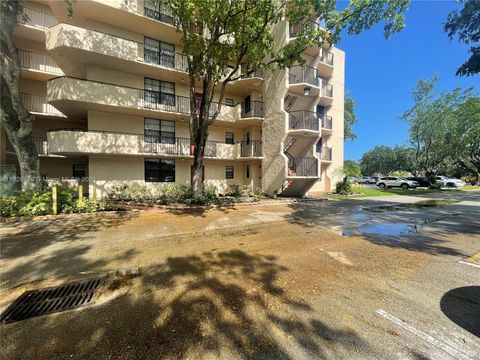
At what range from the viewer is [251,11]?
9883mm

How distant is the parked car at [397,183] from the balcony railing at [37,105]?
38248mm

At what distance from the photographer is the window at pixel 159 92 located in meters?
14.2

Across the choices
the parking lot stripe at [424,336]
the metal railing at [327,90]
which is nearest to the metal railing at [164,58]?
the metal railing at [327,90]

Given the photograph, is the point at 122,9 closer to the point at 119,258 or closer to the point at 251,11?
the point at 251,11

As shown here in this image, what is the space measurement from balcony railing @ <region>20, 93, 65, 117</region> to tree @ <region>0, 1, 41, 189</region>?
4.82 metres

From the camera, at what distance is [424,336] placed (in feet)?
8.53

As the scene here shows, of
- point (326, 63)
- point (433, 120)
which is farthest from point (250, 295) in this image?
point (433, 120)

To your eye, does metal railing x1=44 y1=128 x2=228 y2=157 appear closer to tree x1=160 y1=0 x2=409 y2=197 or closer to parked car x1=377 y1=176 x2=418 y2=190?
tree x1=160 y1=0 x2=409 y2=197

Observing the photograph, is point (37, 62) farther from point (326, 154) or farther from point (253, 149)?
point (326, 154)

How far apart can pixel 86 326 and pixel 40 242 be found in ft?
16.0

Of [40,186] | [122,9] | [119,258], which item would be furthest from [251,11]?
[40,186]

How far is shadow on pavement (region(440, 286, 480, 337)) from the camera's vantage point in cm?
284

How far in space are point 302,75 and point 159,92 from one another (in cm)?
1105

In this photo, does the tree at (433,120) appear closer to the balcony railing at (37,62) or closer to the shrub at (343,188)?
the shrub at (343,188)
